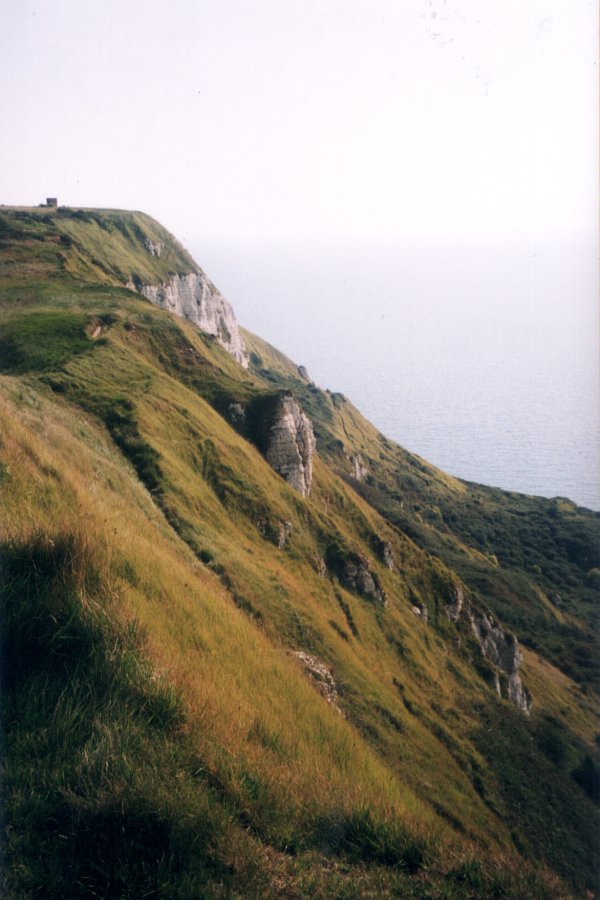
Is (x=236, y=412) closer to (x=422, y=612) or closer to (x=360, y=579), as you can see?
(x=360, y=579)

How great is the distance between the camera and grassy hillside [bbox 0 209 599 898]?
163 inches

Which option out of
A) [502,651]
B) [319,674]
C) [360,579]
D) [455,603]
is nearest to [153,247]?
[455,603]

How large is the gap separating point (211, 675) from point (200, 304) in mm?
112238

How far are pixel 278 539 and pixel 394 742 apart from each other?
1271cm

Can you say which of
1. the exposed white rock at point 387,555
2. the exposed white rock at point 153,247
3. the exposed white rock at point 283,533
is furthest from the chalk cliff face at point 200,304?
the exposed white rock at point 283,533

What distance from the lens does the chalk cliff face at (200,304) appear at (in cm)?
9294

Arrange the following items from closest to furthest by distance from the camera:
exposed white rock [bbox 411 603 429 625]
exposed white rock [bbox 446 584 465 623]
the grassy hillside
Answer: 1. the grassy hillside
2. exposed white rock [bbox 411 603 429 625]
3. exposed white rock [bbox 446 584 465 623]

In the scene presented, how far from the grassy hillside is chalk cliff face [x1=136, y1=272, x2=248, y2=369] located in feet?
99.2

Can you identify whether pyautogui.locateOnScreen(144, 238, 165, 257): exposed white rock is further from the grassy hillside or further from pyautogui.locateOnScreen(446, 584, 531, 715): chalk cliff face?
pyautogui.locateOnScreen(446, 584, 531, 715): chalk cliff face

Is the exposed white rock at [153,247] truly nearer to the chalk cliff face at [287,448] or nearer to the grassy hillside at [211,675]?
the grassy hillside at [211,675]

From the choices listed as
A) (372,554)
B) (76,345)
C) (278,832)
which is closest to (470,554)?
Answer: (372,554)

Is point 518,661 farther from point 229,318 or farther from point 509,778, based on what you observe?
point 229,318

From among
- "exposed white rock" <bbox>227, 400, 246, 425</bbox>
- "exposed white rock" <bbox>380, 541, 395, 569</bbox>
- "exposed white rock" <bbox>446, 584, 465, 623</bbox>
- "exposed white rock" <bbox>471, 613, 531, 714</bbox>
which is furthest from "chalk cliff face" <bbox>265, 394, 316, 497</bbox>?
"exposed white rock" <bbox>471, 613, 531, 714</bbox>

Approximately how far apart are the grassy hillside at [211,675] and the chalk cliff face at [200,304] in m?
30.2
